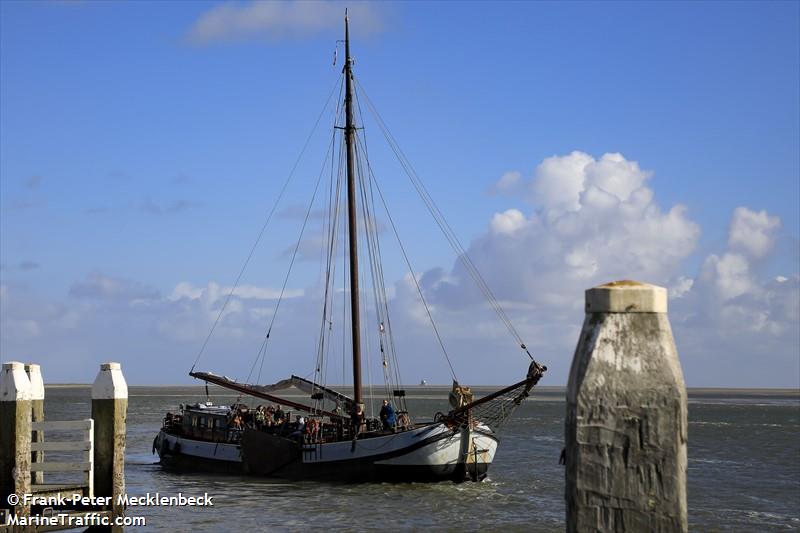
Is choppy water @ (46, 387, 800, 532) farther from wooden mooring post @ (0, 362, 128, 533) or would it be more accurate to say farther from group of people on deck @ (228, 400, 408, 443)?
wooden mooring post @ (0, 362, 128, 533)

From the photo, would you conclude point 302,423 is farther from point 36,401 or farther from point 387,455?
point 36,401

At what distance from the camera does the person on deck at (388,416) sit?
37.5 meters

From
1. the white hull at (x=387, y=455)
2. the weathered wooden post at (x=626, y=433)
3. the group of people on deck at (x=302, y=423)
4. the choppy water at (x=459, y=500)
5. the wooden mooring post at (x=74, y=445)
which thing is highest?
the weathered wooden post at (x=626, y=433)

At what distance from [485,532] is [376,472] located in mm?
11371

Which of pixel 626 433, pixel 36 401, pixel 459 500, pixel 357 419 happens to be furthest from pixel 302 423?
pixel 626 433

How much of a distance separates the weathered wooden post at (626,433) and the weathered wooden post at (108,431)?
13.2 m

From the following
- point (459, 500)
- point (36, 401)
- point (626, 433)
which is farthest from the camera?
point (459, 500)

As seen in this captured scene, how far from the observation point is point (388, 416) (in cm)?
3781

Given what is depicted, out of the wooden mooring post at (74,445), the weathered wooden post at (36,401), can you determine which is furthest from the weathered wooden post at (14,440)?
the weathered wooden post at (36,401)

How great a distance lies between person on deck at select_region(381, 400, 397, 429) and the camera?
3753 cm

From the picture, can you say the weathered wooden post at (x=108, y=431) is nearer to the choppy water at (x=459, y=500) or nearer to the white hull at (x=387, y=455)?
the choppy water at (x=459, y=500)

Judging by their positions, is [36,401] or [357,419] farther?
[357,419]

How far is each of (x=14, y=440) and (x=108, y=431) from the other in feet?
5.08

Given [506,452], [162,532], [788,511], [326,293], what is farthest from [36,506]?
[506,452]
